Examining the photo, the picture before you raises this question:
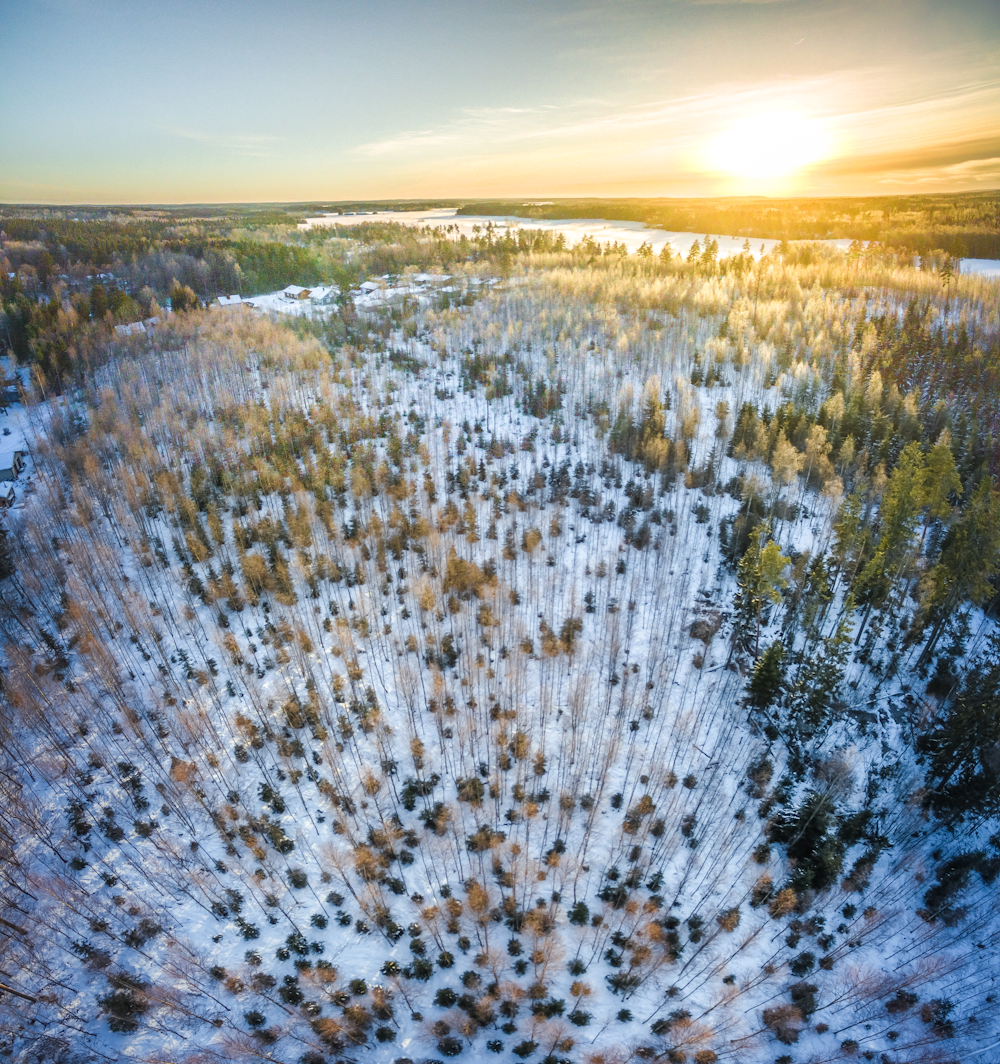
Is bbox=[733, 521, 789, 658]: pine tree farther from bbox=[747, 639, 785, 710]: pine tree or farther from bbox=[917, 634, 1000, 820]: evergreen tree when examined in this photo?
bbox=[917, 634, 1000, 820]: evergreen tree

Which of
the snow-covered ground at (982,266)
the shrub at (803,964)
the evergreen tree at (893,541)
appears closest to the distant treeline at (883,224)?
the snow-covered ground at (982,266)

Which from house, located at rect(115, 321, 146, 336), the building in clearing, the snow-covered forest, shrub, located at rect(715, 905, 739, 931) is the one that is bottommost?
shrub, located at rect(715, 905, 739, 931)

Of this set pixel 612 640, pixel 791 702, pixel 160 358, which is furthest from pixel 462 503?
pixel 160 358

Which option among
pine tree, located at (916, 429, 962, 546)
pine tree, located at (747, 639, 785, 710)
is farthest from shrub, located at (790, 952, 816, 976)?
pine tree, located at (916, 429, 962, 546)

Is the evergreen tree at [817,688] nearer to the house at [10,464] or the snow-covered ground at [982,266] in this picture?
the house at [10,464]

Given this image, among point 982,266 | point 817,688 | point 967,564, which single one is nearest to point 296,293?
point 817,688
